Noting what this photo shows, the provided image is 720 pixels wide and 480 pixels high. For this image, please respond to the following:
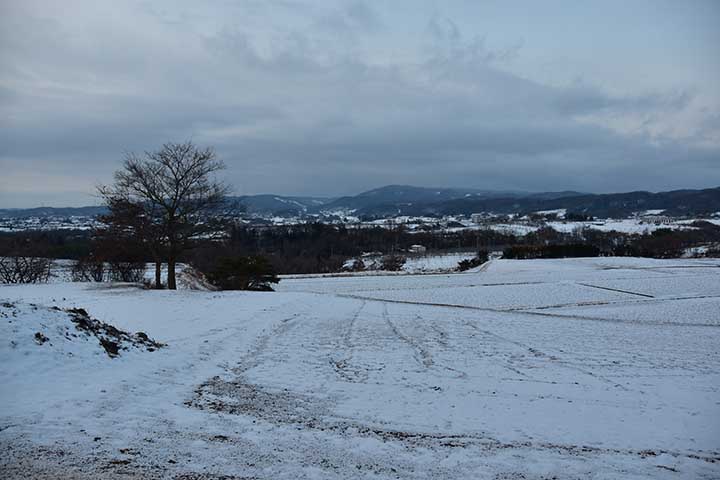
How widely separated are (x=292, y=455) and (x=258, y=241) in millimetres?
117276

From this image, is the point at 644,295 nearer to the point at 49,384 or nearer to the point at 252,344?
the point at 252,344

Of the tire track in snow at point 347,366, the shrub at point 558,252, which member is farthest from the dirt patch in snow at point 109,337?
the shrub at point 558,252

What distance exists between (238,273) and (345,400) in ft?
86.3

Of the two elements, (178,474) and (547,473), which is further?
(547,473)

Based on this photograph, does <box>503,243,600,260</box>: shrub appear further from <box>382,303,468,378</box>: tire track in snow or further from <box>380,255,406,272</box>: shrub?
<box>382,303,468,378</box>: tire track in snow

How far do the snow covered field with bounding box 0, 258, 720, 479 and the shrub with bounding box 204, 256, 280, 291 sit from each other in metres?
14.2

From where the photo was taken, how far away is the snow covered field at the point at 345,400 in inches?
229

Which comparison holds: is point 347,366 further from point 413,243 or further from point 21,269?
point 413,243

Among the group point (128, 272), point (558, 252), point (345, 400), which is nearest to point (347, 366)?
point (345, 400)

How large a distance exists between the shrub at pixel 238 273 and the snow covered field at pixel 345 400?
14219 millimetres

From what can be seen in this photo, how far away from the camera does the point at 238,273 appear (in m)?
33.5

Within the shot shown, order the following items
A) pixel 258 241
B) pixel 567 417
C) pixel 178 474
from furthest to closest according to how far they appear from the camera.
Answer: pixel 258 241 → pixel 567 417 → pixel 178 474

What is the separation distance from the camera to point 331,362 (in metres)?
12.0

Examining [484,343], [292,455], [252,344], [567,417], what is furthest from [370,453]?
[484,343]
